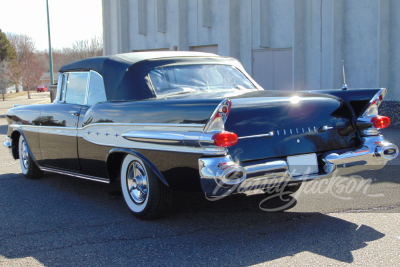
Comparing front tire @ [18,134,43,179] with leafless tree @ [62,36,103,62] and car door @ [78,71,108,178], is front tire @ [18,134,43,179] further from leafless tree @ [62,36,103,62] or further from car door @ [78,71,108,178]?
leafless tree @ [62,36,103,62]

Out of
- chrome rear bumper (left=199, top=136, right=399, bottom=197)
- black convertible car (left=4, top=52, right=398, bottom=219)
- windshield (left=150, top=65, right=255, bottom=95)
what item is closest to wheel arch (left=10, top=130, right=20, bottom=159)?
black convertible car (left=4, top=52, right=398, bottom=219)

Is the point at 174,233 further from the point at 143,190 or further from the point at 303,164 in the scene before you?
the point at 303,164

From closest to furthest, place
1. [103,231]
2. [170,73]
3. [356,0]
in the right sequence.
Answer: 1. [103,231]
2. [170,73]
3. [356,0]

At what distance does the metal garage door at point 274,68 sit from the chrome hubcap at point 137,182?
12.6 m

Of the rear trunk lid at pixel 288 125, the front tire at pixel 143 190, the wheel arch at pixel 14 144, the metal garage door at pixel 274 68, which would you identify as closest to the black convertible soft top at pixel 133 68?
the front tire at pixel 143 190

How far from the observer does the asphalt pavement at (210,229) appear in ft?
10.5

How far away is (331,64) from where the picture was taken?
14172 millimetres

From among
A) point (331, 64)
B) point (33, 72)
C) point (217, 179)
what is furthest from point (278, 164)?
point (33, 72)

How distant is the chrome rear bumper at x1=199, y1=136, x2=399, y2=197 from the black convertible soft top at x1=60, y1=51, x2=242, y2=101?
4.65 ft

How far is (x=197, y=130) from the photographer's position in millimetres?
3373

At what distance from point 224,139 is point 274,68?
1374 cm

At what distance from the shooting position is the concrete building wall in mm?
13109

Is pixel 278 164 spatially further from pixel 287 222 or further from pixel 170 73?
pixel 170 73

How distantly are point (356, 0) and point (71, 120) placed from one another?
1138 centimetres
